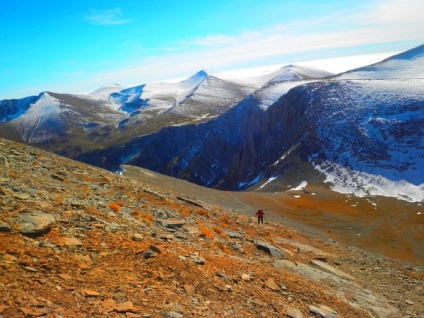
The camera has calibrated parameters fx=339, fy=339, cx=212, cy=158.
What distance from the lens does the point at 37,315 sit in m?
7.18

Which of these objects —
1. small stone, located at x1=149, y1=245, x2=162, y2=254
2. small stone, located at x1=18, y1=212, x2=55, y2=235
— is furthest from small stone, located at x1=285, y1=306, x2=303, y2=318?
small stone, located at x1=18, y1=212, x2=55, y2=235

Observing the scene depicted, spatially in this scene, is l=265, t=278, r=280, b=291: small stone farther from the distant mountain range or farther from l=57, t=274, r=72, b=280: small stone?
the distant mountain range

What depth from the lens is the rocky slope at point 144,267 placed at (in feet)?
27.7

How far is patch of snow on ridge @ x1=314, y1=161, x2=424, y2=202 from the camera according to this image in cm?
6164

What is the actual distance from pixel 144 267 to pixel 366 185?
2555 inches

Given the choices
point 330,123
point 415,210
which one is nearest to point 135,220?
point 415,210

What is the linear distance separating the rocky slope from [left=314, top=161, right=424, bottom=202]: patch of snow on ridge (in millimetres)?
47473

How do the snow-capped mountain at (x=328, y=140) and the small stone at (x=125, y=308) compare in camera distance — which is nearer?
A: the small stone at (x=125, y=308)

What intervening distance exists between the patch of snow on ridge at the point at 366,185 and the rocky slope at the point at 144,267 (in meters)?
47.5

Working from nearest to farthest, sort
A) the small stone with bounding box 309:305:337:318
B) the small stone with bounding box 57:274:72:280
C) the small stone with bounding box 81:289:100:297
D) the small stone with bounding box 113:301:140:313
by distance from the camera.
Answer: the small stone with bounding box 113:301:140:313 → the small stone with bounding box 81:289:100:297 → the small stone with bounding box 57:274:72:280 → the small stone with bounding box 309:305:337:318

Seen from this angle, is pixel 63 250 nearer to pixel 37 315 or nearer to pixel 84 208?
pixel 37 315

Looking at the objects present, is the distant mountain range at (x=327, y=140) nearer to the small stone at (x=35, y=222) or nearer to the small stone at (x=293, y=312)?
the small stone at (x=293, y=312)

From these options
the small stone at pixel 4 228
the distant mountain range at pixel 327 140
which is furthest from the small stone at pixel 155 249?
the distant mountain range at pixel 327 140

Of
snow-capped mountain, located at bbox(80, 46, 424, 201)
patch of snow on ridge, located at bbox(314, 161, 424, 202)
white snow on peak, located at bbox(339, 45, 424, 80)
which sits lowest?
patch of snow on ridge, located at bbox(314, 161, 424, 202)
